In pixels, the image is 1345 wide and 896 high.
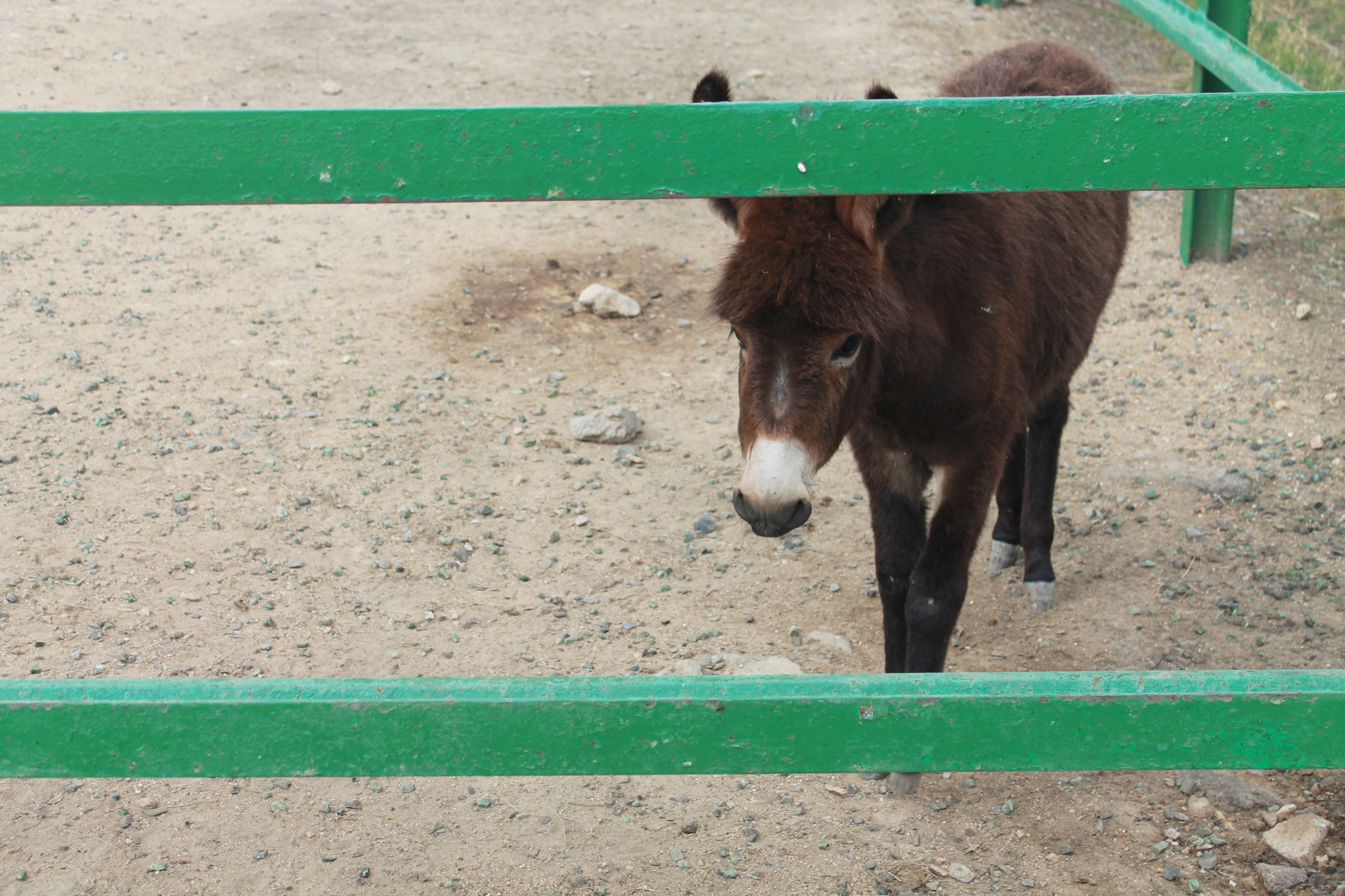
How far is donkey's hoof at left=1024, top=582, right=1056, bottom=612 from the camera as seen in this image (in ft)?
13.7

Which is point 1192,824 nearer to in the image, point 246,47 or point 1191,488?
point 1191,488

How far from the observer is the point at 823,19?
976 cm

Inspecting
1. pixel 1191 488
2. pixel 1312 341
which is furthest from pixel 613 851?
pixel 1312 341

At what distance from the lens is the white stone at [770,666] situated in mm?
3678

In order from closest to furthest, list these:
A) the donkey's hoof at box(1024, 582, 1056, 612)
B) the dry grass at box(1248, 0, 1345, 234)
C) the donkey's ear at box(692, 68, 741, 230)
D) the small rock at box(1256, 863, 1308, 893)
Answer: the donkey's ear at box(692, 68, 741, 230)
the small rock at box(1256, 863, 1308, 893)
the donkey's hoof at box(1024, 582, 1056, 612)
the dry grass at box(1248, 0, 1345, 234)

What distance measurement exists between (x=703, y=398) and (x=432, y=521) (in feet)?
5.41

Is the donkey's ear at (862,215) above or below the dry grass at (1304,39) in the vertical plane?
above

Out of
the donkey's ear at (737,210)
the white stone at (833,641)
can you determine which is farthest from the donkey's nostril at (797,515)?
the white stone at (833,641)

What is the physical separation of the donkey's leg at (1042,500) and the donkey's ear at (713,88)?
2.31 meters

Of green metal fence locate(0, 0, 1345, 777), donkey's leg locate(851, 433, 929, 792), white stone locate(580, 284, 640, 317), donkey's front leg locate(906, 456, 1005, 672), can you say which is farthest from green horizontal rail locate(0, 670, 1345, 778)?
white stone locate(580, 284, 640, 317)

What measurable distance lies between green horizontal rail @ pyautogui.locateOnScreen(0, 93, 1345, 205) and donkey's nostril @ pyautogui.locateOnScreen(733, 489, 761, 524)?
886mm

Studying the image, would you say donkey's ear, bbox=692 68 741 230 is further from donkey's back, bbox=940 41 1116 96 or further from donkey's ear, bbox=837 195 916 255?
donkey's back, bbox=940 41 1116 96

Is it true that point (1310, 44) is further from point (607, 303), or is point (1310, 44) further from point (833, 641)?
point (833, 641)

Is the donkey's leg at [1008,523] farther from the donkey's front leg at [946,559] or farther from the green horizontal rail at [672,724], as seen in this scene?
the green horizontal rail at [672,724]
